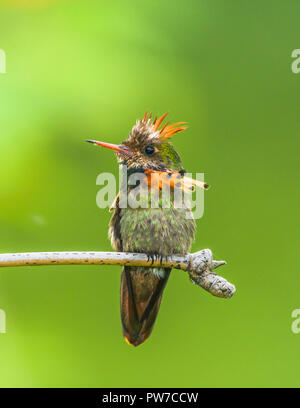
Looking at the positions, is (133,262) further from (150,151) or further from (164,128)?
(164,128)

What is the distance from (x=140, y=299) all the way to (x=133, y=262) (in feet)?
3.09

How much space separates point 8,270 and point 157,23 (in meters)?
1.85

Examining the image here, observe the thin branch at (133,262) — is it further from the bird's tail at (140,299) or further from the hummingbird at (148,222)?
the bird's tail at (140,299)

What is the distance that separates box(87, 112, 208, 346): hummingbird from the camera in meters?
3.20

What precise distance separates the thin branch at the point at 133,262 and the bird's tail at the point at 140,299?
470 mm

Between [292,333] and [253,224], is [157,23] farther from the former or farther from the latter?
[292,333]

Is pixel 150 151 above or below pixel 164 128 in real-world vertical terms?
below

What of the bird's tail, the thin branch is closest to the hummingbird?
the bird's tail

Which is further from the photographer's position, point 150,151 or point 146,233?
point 150,151

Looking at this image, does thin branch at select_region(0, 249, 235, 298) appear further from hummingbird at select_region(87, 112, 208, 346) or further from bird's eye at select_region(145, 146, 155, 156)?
bird's eye at select_region(145, 146, 155, 156)

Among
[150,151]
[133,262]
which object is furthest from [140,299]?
[133,262]

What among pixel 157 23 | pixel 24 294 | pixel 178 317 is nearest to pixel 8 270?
pixel 24 294

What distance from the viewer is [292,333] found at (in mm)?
4004

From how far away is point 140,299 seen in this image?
Answer: 11.4 feet
